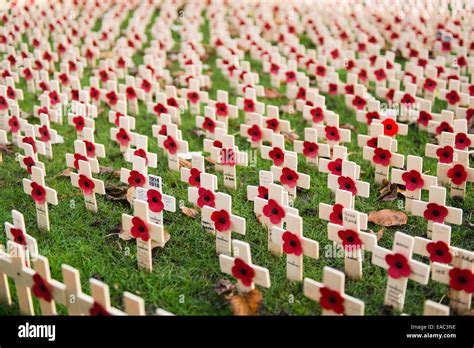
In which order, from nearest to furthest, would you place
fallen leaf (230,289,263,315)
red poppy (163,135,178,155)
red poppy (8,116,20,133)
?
fallen leaf (230,289,263,315) < red poppy (163,135,178,155) < red poppy (8,116,20,133)

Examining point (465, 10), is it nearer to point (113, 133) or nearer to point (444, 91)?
point (444, 91)

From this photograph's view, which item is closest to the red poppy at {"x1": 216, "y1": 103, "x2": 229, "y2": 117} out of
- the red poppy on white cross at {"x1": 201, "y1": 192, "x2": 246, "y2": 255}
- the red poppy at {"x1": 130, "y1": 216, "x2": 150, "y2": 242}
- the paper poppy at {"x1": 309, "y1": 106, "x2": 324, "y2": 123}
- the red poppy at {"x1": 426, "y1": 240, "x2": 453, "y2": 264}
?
the paper poppy at {"x1": 309, "y1": 106, "x2": 324, "y2": 123}

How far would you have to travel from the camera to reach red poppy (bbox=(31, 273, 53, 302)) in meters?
3.58

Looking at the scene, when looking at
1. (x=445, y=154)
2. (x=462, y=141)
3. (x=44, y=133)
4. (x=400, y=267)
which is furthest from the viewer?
(x=44, y=133)

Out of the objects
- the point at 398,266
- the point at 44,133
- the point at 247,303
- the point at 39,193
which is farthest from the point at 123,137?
the point at 398,266

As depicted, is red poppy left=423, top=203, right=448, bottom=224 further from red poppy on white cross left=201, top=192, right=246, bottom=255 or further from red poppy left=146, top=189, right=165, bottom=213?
red poppy left=146, top=189, right=165, bottom=213

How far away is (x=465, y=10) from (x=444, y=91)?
249 inches

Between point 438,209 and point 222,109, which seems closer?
point 438,209

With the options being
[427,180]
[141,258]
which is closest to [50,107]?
[141,258]

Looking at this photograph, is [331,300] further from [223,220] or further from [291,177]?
[291,177]

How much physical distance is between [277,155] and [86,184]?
68.0 inches

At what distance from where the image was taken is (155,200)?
4.59 metres

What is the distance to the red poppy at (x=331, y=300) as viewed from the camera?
11.4ft

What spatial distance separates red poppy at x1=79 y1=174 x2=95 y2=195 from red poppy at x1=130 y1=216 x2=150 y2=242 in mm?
946
